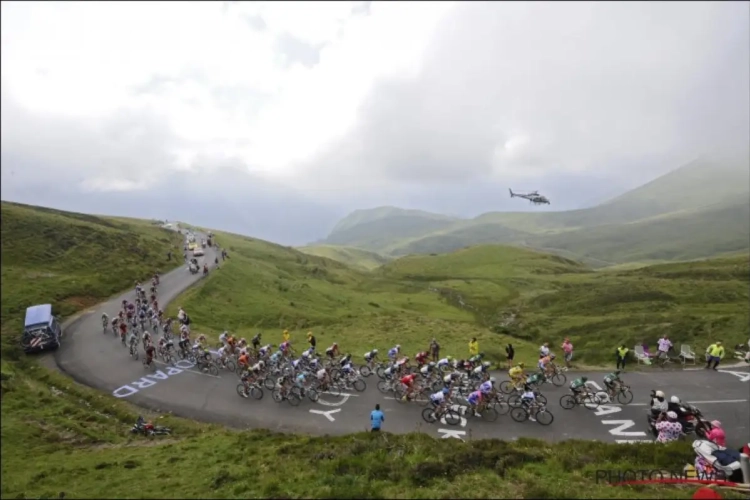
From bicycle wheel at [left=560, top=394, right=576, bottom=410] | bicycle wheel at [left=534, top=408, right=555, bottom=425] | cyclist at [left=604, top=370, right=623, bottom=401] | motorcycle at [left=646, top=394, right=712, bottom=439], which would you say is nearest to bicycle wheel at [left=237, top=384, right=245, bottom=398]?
bicycle wheel at [left=534, top=408, right=555, bottom=425]

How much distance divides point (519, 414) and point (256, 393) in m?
16.2

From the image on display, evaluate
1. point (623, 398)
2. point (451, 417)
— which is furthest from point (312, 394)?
point (623, 398)

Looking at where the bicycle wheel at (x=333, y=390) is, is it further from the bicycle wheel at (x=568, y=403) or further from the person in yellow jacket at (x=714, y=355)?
the person in yellow jacket at (x=714, y=355)

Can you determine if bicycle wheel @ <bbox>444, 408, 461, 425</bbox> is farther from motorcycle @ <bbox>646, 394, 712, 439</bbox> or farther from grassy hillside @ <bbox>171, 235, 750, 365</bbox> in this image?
grassy hillside @ <bbox>171, 235, 750, 365</bbox>

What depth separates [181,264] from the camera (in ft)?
266

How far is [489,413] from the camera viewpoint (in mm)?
25375

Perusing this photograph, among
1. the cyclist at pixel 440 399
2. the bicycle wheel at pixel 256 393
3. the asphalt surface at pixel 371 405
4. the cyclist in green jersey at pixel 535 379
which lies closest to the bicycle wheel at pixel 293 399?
the asphalt surface at pixel 371 405

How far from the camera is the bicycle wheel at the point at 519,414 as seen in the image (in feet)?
80.3

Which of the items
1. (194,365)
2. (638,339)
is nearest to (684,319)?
(638,339)

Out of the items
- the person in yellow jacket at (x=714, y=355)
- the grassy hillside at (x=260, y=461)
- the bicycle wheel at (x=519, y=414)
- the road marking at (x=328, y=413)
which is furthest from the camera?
the person in yellow jacket at (x=714, y=355)

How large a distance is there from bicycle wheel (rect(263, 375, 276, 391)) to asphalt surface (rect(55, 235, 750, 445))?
0.98 m

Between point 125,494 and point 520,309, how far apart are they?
6509cm

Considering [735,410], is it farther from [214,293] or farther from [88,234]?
[88,234]

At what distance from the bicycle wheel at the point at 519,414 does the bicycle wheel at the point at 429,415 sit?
434 centimetres
